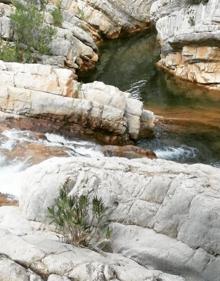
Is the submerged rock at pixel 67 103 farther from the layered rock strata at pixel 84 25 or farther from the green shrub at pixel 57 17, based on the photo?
the green shrub at pixel 57 17

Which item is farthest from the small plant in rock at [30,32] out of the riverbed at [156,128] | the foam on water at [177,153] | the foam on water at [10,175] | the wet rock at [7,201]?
the wet rock at [7,201]

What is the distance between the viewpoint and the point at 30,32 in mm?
26125

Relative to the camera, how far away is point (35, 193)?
9.15 meters

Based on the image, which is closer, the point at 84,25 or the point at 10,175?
the point at 10,175

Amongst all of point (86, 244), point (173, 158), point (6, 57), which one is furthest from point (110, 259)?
point (6, 57)

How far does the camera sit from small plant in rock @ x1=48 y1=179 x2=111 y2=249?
311 inches

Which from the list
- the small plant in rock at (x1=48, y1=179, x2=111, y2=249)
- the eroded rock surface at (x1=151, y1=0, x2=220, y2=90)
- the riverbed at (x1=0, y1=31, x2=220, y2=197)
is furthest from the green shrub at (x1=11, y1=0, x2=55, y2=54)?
the small plant in rock at (x1=48, y1=179, x2=111, y2=249)

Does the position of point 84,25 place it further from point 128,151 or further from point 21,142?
point 21,142

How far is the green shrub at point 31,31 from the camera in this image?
26.0 meters

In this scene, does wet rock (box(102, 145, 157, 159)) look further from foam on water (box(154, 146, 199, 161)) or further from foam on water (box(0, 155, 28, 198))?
foam on water (box(0, 155, 28, 198))

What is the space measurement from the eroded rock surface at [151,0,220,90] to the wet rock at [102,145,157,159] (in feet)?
36.7

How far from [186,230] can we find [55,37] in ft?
68.5

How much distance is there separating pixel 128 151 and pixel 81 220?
8.20m

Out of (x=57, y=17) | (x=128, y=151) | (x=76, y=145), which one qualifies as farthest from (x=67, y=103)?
(x=57, y=17)
